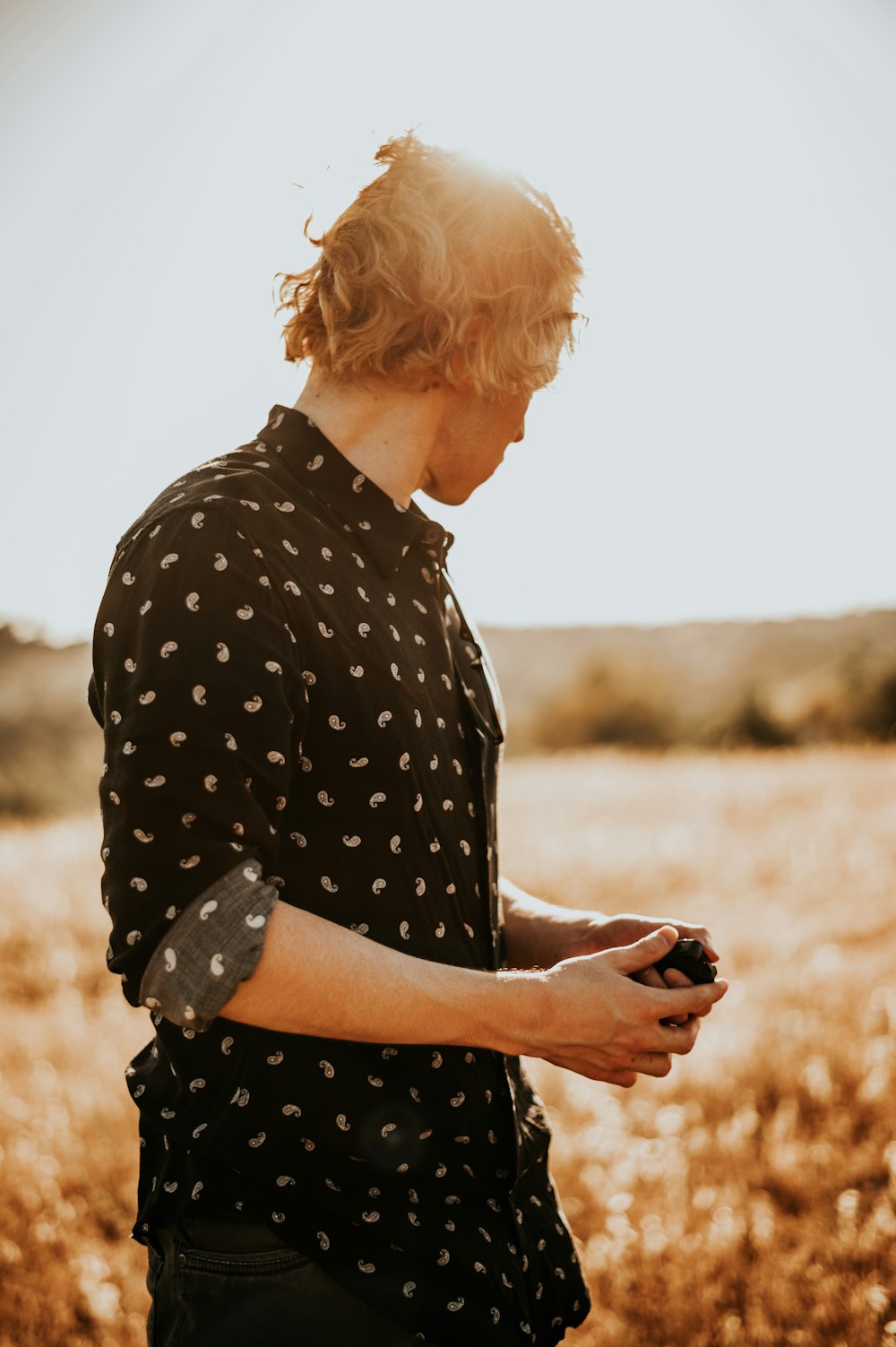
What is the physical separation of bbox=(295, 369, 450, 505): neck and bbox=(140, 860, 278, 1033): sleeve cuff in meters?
0.76

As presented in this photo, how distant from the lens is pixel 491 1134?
5.06 ft

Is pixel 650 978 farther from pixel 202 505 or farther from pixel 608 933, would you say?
pixel 202 505

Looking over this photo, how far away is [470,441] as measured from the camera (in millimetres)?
1783

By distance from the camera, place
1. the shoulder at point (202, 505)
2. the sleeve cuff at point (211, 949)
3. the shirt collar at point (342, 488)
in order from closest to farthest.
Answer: the sleeve cuff at point (211, 949) → the shoulder at point (202, 505) → the shirt collar at point (342, 488)

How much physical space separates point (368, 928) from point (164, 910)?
1.11 feet

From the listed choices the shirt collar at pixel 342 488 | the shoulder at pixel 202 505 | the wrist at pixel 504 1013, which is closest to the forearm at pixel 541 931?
the wrist at pixel 504 1013

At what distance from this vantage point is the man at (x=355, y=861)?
1.16m

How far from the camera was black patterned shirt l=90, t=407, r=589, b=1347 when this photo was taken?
114 cm

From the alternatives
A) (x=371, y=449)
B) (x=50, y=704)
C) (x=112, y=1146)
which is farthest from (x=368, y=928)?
(x=50, y=704)

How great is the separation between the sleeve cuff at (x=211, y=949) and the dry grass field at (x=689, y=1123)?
8.46ft

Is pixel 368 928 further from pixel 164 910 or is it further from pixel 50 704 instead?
pixel 50 704

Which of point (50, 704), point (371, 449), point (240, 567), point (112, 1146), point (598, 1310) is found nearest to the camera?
point (240, 567)

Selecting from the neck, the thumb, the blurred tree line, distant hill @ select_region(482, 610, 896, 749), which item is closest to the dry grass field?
the thumb

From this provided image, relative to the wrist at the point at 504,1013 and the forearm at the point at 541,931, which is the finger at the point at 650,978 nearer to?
the wrist at the point at 504,1013
